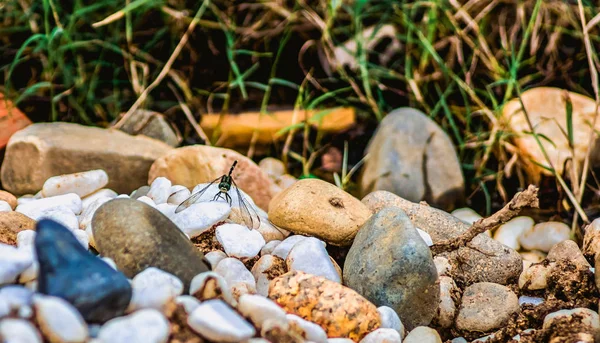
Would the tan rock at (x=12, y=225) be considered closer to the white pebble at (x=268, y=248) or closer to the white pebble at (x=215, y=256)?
the white pebble at (x=215, y=256)

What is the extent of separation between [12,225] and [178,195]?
676 millimetres

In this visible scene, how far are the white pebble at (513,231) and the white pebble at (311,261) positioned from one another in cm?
119

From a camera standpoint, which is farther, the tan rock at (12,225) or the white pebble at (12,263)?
the tan rock at (12,225)

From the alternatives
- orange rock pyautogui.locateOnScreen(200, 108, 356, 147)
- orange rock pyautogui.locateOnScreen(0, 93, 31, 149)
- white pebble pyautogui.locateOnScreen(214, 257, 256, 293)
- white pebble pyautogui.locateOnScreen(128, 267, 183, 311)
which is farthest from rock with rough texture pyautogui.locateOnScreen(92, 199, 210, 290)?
orange rock pyautogui.locateOnScreen(200, 108, 356, 147)

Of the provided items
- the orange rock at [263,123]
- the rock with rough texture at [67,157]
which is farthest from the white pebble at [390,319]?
the orange rock at [263,123]

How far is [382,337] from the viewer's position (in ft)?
6.54

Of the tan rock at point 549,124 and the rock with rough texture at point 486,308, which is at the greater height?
the tan rock at point 549,124

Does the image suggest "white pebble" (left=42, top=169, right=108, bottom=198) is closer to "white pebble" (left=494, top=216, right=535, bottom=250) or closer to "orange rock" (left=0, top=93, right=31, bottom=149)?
"orange rock" (left=0, top=93, right=31, bottom=149)

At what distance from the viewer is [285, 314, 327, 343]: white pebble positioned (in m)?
1.90

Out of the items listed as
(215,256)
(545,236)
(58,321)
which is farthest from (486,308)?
(58,321)

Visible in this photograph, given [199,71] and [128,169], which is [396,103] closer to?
[199,71]

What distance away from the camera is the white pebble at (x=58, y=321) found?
58.2 inches

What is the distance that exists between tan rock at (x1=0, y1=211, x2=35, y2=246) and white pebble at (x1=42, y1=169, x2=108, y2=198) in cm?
42

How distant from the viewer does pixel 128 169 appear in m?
3.14
